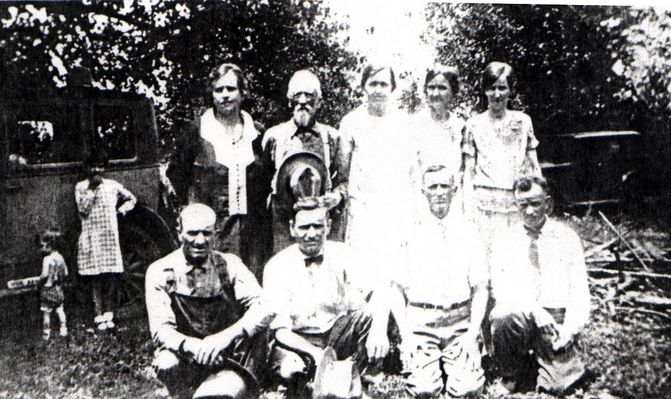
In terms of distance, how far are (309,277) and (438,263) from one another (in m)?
0.67

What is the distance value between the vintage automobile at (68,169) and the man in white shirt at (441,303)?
1265mm

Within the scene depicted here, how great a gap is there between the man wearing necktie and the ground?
20 centimetres

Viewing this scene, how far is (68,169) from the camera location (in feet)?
10.5

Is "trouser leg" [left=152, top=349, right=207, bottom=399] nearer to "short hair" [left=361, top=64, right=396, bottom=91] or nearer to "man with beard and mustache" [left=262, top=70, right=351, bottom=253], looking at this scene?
"man with beard and mustache" [left=262, top=70, right=351, bottom=253]

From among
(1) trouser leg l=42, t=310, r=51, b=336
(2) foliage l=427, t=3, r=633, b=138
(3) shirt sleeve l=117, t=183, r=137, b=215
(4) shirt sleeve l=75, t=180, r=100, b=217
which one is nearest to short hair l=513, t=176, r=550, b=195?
(2) foliage l=427, t=3, r=633, b=138

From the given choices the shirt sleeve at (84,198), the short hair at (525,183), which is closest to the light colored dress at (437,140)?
the short hair at (525,183)

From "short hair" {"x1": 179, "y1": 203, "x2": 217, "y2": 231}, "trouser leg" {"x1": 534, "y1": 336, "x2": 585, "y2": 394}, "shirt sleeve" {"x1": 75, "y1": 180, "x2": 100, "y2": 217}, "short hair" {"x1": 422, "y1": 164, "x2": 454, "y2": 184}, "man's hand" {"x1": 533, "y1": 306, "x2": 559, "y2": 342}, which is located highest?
"short hair" {"x1": 422, "y1": 164, "x2": 454, "y2": 184}

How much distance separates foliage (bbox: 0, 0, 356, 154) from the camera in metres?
3.22

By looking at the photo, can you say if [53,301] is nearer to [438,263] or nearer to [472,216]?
[438,263]

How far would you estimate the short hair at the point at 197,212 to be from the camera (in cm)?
315

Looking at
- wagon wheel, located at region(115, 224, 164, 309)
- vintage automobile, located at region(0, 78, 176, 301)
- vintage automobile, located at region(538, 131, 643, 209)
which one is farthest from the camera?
vintage automobile, located at region(538, 131, 643, 209)

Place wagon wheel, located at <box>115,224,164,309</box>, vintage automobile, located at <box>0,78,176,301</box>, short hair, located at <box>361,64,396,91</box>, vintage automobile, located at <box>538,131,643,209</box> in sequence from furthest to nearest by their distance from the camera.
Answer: vintage automobile, located at <box>538,131,643,209</box>
short hair, located at <box>361,64,396,91</box>
wagon wheel, located at <box>115,224,164,309</box>
vintage automobile, located at <box>0,78,176,301</box>

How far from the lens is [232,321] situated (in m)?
3.13

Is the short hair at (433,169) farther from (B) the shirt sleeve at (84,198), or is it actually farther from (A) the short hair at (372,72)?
(B) the shirt sleeve at (84,198)
